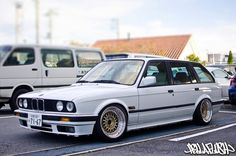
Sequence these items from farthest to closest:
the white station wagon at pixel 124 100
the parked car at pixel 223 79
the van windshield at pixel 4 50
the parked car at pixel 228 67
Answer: the parked car at pixel 228 67 < the parked car at pixel 223 79 < the van windshield at pixel 4 50 < the white station wagon at pixel 124 100

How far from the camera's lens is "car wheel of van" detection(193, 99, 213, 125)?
823cm

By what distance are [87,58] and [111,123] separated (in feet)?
20.3

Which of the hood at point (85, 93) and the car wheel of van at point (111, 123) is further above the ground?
the hood at point (85, 93)

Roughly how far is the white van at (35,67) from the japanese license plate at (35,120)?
440 centimetres

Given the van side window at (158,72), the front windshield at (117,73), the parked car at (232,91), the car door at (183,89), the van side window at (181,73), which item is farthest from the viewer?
the parked car at (232,91)

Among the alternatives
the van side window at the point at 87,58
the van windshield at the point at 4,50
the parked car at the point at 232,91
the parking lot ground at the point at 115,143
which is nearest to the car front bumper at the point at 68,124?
the parking lot ground at the point at 115,143

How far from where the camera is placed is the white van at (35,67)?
10.8 m

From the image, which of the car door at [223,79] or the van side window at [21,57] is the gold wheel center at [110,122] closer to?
the van side window at [21,57]

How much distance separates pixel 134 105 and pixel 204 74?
254 centimetres

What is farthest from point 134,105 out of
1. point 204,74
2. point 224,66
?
point 224,66

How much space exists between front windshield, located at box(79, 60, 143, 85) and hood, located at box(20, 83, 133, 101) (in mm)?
232

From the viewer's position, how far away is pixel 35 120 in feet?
21.3

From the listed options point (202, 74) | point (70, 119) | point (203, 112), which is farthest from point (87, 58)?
point (70, 119)

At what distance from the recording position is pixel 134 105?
686 centimetres
